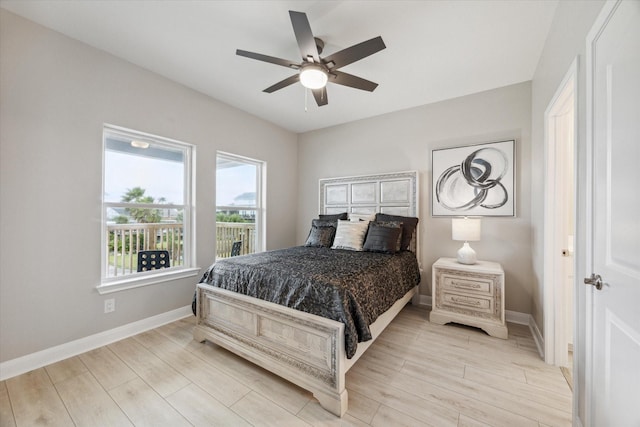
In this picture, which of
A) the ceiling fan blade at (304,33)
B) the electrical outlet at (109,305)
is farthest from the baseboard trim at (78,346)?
the ceiling fan blade at (304,33)

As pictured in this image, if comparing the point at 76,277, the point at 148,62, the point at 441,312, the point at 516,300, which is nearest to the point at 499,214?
the point at 516,300

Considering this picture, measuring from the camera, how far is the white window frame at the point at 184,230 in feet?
8.15

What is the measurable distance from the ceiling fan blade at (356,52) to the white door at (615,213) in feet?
3.63

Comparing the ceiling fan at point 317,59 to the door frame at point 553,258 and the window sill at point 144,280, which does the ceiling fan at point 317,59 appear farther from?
the window sill at point 144,280

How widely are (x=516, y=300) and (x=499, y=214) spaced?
3.32 feet

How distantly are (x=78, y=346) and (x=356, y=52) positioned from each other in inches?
135

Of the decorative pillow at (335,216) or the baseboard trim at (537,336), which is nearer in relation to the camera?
the baseboard trim at (537,336)

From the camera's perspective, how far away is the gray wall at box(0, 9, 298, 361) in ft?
6.40

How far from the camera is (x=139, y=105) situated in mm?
2674

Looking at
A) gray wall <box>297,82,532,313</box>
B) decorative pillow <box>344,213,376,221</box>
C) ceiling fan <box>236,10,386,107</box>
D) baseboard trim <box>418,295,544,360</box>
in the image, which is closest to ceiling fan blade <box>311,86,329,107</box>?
ceiling fan <box>236,10,386,107</box>

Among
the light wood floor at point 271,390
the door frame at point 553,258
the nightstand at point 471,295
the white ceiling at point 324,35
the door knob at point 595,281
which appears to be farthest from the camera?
the nightstand at point 471,295

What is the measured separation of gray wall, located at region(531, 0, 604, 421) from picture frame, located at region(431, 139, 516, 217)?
0.33 metres

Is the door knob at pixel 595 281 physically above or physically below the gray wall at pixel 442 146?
below

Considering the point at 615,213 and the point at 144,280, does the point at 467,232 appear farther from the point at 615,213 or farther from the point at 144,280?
the point at 144,280
